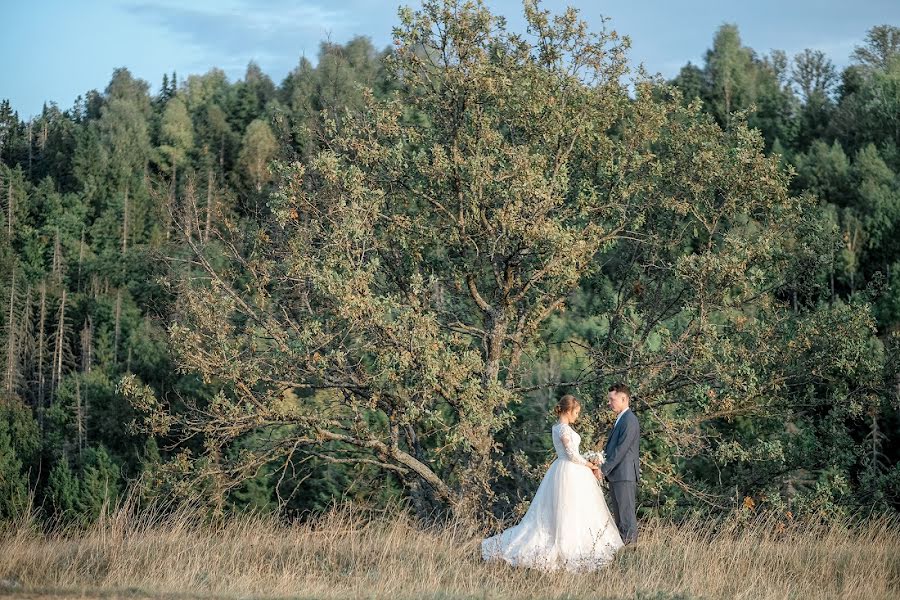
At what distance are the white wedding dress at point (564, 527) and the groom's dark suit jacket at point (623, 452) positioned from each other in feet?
0.68

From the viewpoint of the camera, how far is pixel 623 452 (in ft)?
34.6

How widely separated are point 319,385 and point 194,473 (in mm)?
2289

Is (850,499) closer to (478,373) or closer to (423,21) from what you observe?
(478,373)

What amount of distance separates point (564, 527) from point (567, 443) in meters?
0.79

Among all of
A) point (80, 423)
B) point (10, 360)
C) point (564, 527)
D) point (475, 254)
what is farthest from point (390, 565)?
point (10, 360)

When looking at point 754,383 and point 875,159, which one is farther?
point 875,159

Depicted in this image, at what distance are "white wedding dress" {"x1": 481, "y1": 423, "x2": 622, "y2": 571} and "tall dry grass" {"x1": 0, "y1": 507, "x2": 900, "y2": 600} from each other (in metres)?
0.17

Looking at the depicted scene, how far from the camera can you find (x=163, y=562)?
1020cm

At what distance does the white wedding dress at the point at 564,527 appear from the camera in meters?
10.2

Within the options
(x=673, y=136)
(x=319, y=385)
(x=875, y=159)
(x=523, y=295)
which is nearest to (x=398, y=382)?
(x=319, y=385)

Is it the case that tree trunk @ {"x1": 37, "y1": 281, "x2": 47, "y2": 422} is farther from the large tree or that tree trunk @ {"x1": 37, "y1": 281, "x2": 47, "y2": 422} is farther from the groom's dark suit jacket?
the groom's dark suit jacket

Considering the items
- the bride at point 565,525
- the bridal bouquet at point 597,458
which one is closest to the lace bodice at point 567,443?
the bride at point 565,525

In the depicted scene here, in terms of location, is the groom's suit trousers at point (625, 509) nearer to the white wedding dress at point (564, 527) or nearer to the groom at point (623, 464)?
the groom at point (623, 464)

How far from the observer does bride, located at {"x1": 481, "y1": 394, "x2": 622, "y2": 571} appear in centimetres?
1020
